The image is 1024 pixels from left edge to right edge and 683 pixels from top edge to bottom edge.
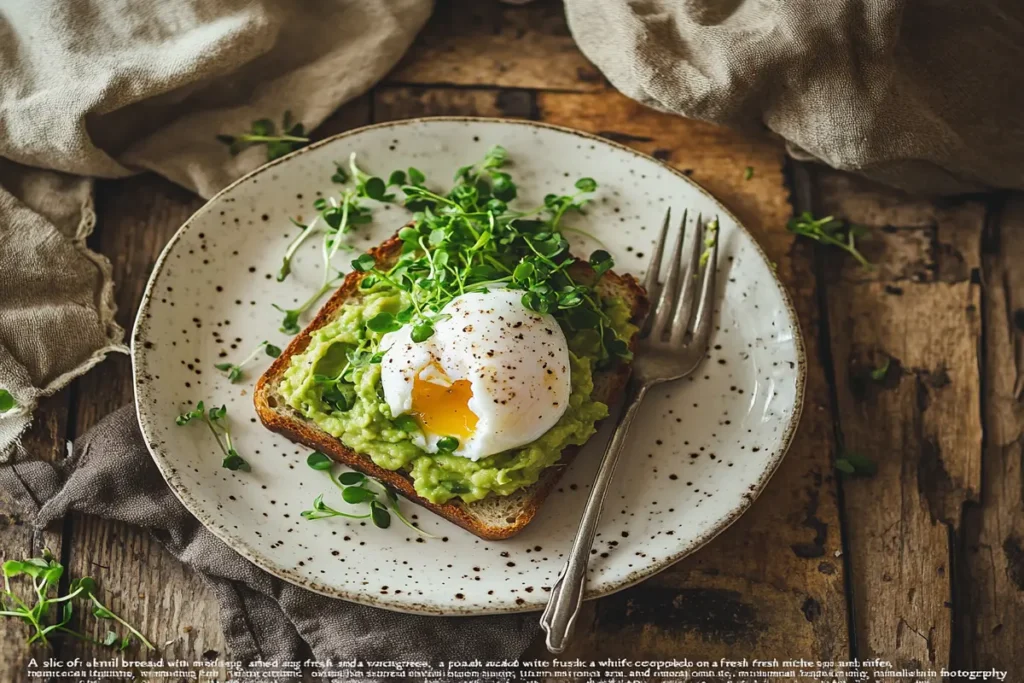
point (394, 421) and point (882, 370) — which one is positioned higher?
point (394, 421)

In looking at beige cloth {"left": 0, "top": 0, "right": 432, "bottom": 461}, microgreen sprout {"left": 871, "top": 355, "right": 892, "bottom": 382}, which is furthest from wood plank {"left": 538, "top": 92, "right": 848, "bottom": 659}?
beige cloth {"left": 0, "top": 0, "right": 432, "bottom": 461}

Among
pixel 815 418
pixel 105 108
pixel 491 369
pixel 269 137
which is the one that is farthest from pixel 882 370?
pixel 105 108

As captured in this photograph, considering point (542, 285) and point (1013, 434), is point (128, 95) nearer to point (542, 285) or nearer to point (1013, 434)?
point (542, 285)

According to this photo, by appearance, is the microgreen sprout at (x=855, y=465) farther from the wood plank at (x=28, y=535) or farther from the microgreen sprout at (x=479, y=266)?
the wood plank at (x=28, y=535)

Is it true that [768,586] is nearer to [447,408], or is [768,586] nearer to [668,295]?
[668,295]

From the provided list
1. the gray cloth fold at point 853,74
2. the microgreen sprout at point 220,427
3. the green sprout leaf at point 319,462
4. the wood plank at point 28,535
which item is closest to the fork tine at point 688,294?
the gray cloth fold at point 853,74

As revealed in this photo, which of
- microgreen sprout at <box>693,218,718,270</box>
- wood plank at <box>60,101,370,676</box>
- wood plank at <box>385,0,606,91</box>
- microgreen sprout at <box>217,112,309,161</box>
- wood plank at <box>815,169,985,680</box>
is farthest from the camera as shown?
wood plank at <box>385,0,606,91</box>

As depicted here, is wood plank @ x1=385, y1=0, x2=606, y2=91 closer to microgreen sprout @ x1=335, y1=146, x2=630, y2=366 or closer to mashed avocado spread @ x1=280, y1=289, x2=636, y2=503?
microgreen sprout @ x1=335, y1=146, x2=630, y2=366
